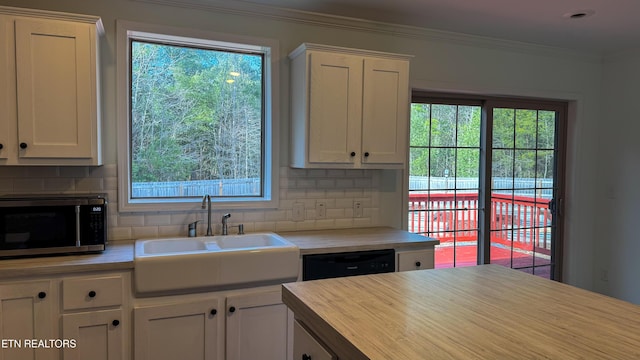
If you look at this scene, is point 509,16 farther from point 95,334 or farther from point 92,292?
A: point 95,334

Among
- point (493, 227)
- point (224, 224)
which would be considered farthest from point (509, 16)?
point (224, 224)

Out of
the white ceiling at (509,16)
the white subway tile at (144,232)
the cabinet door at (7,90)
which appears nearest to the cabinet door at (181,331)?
the white subway tile at (144,232)

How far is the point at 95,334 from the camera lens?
87.5 inches

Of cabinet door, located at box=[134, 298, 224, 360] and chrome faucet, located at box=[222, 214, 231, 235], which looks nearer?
cabinet door, located at box=[134, 298, 224, 360]

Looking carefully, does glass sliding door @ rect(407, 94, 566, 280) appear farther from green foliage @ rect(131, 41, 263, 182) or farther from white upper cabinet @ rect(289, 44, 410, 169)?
green foliage @ rect(131, 41, 263, 182)

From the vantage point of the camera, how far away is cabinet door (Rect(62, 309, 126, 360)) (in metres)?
2.18

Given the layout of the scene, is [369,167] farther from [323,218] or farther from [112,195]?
[112,195]

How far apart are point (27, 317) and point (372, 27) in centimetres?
284

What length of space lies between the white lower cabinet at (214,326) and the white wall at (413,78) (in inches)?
28.5

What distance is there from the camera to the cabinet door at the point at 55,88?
233cm

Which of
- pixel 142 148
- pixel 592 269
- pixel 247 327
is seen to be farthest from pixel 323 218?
pixel 592 269

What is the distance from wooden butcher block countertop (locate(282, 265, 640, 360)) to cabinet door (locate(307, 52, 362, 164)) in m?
1.37

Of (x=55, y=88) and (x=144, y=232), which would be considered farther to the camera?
(x=144, y=232)

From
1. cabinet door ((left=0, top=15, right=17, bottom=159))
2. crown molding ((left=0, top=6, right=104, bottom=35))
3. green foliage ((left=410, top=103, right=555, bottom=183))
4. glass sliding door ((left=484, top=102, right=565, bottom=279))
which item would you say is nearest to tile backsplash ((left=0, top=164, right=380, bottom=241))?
cabinet door ((left=0, top=15, right=17, bottom=159))
